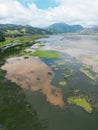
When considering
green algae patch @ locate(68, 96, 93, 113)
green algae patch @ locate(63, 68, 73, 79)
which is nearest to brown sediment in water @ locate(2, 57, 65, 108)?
green algae patch @ locate(68, 96, 93, 113)

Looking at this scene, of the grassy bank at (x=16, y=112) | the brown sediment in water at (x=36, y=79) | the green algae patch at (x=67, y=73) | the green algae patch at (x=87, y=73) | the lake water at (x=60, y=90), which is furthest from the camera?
the green algae patch at (x=67, y=73)

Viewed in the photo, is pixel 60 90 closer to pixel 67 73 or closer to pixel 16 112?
pixel 16 112

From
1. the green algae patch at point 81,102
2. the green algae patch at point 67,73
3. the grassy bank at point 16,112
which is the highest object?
the grassy bank at point 16,112

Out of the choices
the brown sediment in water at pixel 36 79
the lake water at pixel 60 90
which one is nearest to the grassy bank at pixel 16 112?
the lake water at pixel 60 90

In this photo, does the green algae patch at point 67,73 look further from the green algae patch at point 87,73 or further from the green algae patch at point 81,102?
the green algae patch at point 81,102

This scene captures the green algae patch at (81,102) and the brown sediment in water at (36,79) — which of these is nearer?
the green algae patch at (81,102)

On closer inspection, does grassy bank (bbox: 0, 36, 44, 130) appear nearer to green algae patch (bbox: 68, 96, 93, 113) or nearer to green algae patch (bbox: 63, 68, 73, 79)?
green algae patch (bbox: 68, 96, 93, 113)
